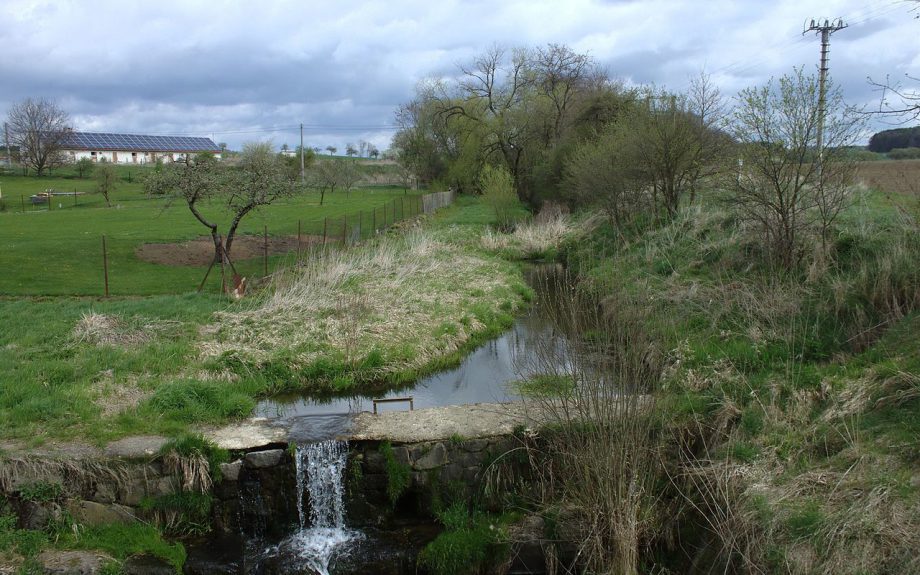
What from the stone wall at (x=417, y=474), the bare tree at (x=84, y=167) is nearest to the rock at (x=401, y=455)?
the stone wall at (x=417, y=474)

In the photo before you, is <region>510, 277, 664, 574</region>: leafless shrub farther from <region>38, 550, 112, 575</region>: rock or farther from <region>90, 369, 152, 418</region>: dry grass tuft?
<region>90, 369, 152, 418</region>: dry grass tuft

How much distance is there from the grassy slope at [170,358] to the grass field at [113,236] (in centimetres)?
255

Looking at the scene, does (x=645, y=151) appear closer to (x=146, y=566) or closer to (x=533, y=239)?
(x=533, y=239)

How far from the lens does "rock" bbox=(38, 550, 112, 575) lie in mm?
6918

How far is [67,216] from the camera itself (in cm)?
3691

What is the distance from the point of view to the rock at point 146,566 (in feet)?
23.9

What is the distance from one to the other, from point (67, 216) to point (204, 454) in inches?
1342

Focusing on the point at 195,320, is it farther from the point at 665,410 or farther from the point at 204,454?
the point at 665,410

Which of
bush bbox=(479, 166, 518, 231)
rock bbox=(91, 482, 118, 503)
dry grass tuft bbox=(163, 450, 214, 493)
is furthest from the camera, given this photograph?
bush bbox=(479, 166, 518, 231)

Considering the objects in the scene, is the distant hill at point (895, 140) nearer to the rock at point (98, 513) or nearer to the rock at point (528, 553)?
the rock at point (528, 553)

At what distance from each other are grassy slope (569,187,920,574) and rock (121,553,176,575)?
18.7 feet

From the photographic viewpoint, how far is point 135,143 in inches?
3917

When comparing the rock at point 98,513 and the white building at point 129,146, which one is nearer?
the rock at point 98,513

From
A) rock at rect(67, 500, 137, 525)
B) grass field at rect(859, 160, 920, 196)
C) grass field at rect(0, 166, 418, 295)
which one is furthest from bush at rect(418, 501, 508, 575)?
grass field at rect(859, 160, 920, 196)
